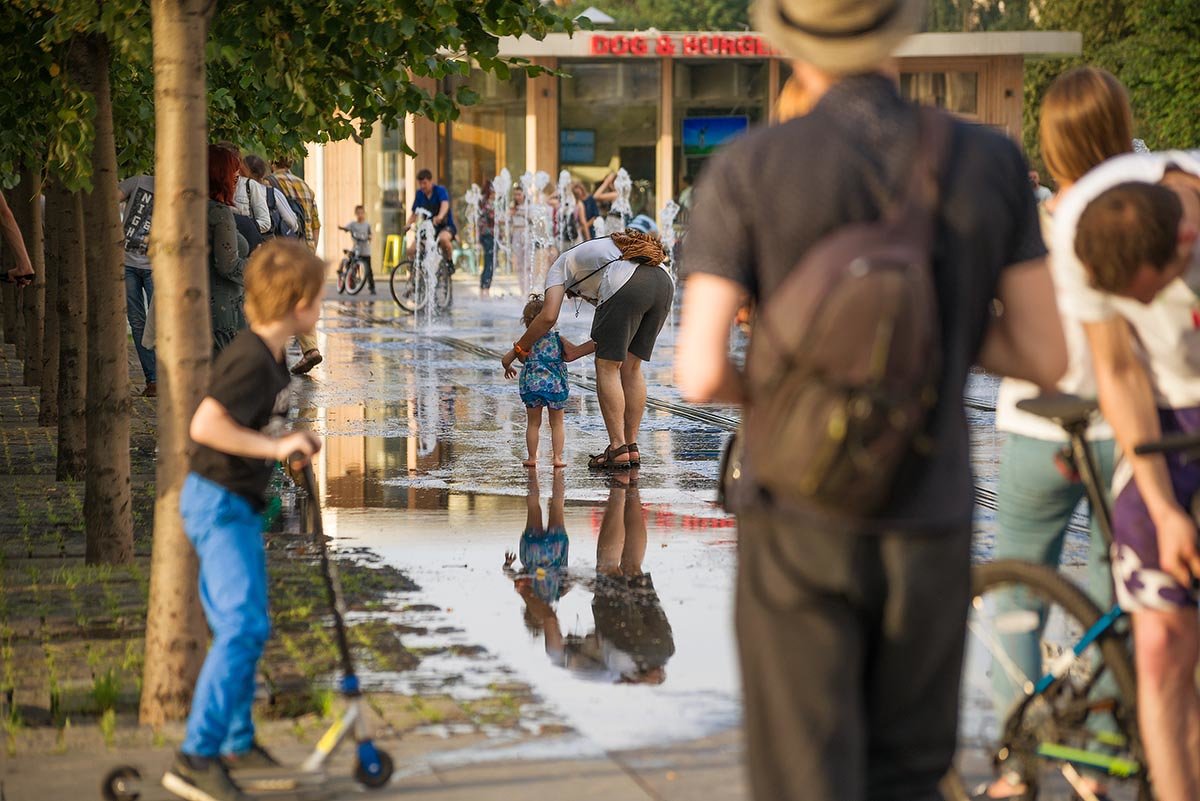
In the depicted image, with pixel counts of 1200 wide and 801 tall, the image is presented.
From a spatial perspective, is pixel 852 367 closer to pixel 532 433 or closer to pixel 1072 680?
pixel 1072 680

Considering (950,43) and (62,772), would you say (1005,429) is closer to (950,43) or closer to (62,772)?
(62,772)

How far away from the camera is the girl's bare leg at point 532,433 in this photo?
36.7 ft

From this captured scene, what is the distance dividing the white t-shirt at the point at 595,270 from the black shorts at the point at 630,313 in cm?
5

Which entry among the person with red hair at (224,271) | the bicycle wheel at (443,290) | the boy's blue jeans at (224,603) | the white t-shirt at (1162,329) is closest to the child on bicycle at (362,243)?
the bicycle wheel at (443,290)

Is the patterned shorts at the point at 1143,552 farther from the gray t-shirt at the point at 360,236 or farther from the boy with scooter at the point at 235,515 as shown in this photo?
the gray t-shirt at the point at 360,236

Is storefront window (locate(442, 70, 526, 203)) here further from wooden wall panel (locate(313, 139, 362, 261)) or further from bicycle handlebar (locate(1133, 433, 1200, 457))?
bicycle handlebar (locate(1133, 433, 1200, 457))

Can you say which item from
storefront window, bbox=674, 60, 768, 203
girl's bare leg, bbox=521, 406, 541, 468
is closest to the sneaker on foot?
girl's bare leg, bbox=521, 406, 541, 468

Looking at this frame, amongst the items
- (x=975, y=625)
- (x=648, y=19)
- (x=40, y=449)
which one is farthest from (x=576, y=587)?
(x=648, y=19)

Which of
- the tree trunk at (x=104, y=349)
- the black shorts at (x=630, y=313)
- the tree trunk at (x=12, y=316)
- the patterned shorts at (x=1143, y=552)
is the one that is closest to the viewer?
the patterned shorts at (x=1143, y=552)

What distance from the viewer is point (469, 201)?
43.3 metres

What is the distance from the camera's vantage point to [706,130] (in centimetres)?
4797

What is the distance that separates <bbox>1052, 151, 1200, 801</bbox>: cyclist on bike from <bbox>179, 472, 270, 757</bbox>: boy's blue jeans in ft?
7.05

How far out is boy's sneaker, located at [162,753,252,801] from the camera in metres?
4.61

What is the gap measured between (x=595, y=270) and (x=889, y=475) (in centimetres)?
837
